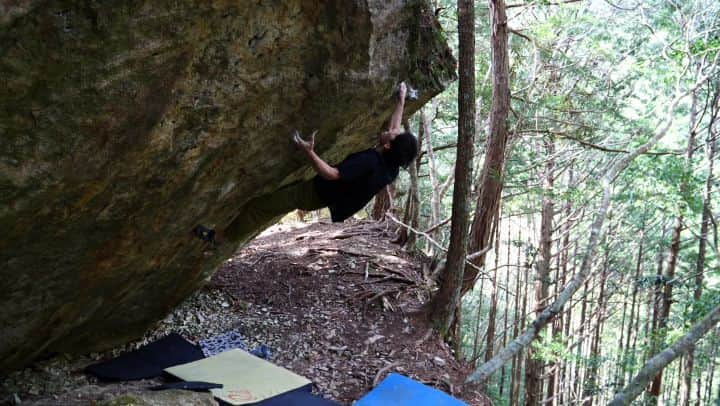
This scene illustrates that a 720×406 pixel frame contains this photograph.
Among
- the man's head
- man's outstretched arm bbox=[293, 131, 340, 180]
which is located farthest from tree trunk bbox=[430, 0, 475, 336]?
man's outstretched arm bbox=[293, 131, 340, 180]

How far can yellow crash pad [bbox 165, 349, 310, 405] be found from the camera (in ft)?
15.6

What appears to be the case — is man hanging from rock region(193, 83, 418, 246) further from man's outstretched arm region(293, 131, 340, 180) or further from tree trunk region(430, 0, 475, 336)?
tree trunk region(430, 0, 475, 336)

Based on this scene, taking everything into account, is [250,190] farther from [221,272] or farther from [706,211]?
[706,211]

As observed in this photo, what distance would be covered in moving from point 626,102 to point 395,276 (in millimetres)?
7572

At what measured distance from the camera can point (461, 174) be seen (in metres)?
6.18

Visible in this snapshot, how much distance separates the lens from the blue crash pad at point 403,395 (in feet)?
17.1

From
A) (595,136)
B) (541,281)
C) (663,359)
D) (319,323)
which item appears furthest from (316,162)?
(595,136)

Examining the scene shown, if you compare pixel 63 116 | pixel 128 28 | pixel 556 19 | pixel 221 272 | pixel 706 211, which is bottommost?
pixel 221 272

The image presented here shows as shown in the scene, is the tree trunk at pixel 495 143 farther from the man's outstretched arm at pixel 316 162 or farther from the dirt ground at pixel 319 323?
the man's outstretched arm at pixel 316 162

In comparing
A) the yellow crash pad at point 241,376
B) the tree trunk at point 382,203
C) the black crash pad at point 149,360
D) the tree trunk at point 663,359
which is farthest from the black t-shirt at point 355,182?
the tree trunk at point 382,203

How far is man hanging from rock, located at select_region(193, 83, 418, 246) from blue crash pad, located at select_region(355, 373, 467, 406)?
212 centimetres

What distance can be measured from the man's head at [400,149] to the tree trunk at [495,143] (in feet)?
10.5

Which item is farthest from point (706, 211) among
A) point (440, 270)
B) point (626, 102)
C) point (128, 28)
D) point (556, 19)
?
point (128, 28)

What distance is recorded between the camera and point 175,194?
13.3 feet
